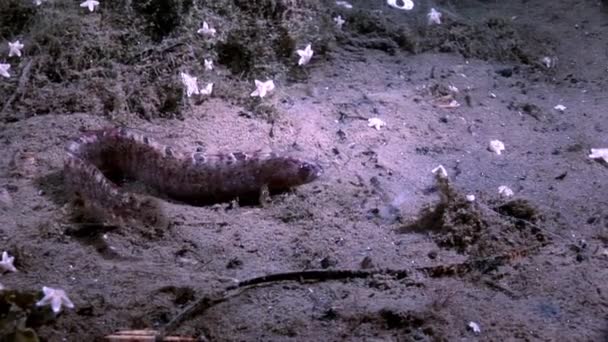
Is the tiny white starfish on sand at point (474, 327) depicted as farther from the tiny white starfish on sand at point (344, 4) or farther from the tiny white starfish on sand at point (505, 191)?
the tiny white starfish on sand at point (344, 4)

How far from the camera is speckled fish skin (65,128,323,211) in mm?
4582

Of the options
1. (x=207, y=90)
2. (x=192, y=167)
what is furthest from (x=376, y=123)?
(x=192, y=167)

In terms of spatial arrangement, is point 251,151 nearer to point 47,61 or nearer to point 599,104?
point 47,61

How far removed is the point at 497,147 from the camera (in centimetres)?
524

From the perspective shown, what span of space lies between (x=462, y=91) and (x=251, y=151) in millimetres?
2744

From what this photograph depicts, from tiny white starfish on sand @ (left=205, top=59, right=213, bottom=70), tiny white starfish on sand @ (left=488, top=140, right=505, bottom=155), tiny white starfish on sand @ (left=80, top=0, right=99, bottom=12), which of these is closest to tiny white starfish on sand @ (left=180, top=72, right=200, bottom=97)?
tiny white starfish on sand @ (left=205, top=59, right=213, bottom=70)

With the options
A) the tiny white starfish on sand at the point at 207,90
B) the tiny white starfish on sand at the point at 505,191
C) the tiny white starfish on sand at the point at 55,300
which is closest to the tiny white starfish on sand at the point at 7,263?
the tiny white starfish on sand at the point at 55,300

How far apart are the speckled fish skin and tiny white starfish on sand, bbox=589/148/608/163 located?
2.60 meters

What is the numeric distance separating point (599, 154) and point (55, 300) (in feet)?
15.5

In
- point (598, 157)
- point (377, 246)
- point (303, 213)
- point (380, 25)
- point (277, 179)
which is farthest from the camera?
point (380, 25)

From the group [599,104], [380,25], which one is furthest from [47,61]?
[599,104]

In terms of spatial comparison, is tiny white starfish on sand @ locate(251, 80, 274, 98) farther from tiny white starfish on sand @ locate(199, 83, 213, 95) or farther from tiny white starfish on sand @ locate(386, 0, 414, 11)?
tiny white starfish on sand @ locate(386, 0, 414, 11)

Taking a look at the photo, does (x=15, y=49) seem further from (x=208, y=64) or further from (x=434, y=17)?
(x=434, y=17)

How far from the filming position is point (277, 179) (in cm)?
466
